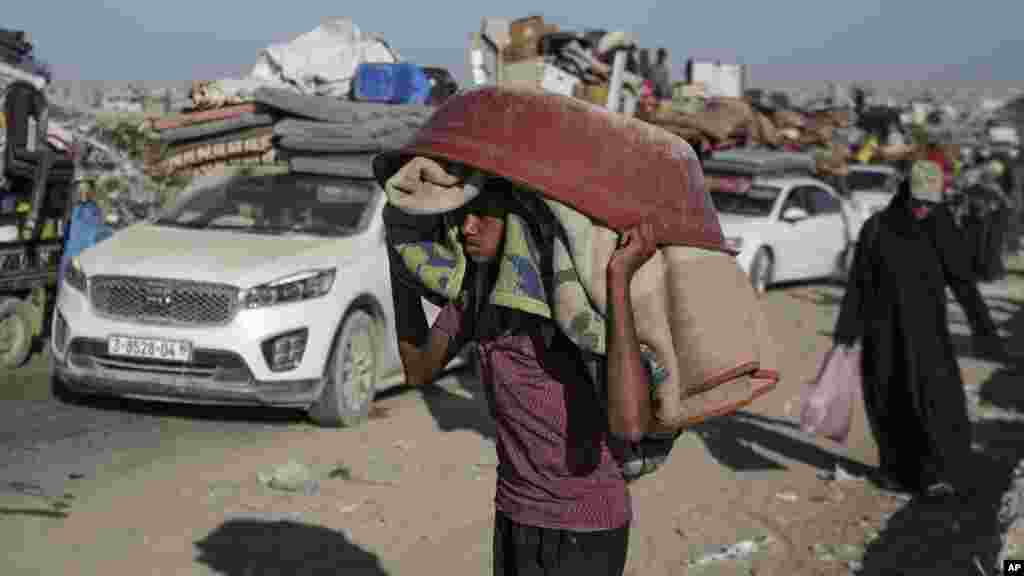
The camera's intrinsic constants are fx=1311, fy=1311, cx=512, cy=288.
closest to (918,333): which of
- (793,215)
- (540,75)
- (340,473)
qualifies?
(340,473)

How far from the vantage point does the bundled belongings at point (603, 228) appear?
2936 millimetres

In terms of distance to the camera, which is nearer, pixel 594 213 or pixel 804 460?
pixel 594 213

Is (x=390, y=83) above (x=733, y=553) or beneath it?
above

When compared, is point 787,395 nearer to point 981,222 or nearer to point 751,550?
point 751,550

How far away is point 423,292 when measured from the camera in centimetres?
343

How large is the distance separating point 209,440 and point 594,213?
18.2 ft

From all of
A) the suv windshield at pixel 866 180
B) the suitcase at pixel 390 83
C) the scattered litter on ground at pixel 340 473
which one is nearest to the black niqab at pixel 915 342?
the scattered litter on ground at pixel 340 473

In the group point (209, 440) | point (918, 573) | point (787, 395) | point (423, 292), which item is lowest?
point (787, 395)

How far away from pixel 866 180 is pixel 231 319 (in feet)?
66.8

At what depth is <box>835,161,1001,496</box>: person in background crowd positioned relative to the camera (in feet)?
24.9

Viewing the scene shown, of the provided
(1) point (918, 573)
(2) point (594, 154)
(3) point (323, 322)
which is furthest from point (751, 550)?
(2) point (594, 154)

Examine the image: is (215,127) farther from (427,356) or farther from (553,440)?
(553,440)

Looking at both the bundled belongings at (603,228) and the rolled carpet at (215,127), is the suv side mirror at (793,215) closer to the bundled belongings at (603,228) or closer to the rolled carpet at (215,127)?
the rolled carpet at (215,127)

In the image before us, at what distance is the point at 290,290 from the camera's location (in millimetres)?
8094
